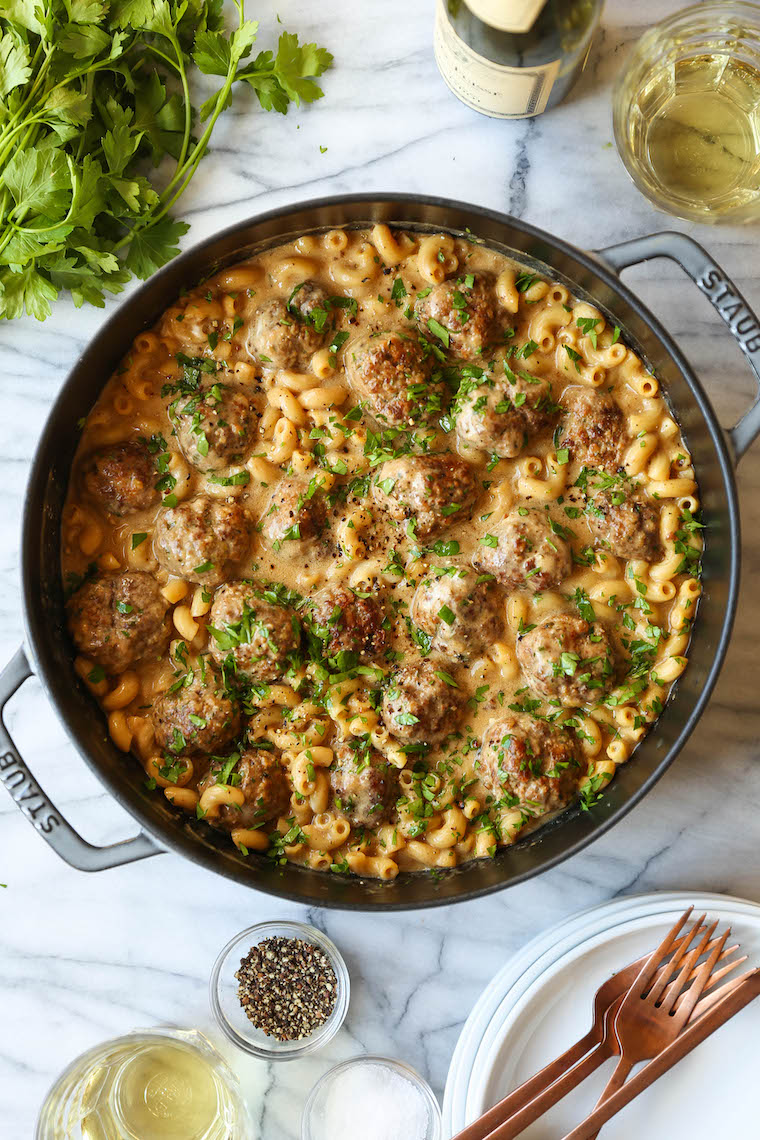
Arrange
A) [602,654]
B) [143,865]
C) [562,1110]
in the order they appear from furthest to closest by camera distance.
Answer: [143,865] → [562,1110] → [602,654]

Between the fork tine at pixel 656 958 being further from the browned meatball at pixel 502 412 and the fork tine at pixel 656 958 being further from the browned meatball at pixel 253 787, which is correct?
the browned meatball at pixel 502 412

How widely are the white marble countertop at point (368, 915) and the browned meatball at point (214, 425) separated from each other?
74 cm

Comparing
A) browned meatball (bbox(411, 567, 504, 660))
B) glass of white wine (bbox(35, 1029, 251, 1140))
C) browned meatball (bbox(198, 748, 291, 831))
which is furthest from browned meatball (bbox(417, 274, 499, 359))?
glass of white wine (bbox(35, 1029, 251, 1140))

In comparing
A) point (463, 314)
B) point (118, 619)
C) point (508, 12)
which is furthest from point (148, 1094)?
point (508, 12)

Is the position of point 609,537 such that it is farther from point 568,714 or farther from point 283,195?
point 283,195

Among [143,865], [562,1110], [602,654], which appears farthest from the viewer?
[143,865]

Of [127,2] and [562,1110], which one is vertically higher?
[127,2]

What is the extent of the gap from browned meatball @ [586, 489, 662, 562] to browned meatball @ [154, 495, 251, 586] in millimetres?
1244

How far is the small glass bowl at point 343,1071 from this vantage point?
3.77m

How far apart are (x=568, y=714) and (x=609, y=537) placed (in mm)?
650

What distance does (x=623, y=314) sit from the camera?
3471 millimetres

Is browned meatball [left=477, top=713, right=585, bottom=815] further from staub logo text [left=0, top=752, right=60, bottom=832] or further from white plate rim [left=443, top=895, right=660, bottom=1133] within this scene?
staub logo text [left=0, top=752, right=60, bottom=832]

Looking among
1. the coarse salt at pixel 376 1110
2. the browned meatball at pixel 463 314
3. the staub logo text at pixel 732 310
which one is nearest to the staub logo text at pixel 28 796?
the coarse salt at pixel 376 1110

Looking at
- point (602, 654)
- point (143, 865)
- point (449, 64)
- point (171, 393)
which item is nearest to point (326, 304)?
point (171, 393)
